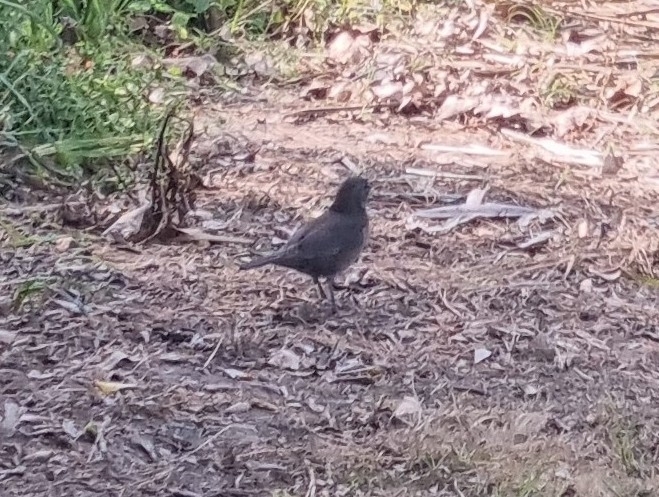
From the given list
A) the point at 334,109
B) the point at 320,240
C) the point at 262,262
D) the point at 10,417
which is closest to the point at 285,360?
the point at 262,262

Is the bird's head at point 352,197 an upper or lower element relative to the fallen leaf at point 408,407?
upper

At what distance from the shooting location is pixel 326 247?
4.11 meters

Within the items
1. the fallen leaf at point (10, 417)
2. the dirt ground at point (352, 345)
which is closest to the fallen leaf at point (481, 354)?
the dirt ground at point (352, 345)

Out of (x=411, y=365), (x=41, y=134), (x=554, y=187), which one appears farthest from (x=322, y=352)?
(x=41, y=134)

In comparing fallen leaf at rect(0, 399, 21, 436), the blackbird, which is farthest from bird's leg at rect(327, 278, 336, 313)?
fallen leaf at rect(0, 399, 21, 436)

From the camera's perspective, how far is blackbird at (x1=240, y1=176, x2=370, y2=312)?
4098mm

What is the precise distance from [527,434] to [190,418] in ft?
3.22

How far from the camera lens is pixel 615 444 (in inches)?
134

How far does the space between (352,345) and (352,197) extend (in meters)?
0.62

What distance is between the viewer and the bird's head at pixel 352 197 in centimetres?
431

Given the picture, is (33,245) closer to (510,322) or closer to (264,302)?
(264,302)

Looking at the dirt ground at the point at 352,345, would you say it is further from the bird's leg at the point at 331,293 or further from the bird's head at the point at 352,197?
the bird's head at the point at 352,197

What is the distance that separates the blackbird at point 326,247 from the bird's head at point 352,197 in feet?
0.04

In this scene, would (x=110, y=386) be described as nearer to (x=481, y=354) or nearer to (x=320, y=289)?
(x=320, y=289)
